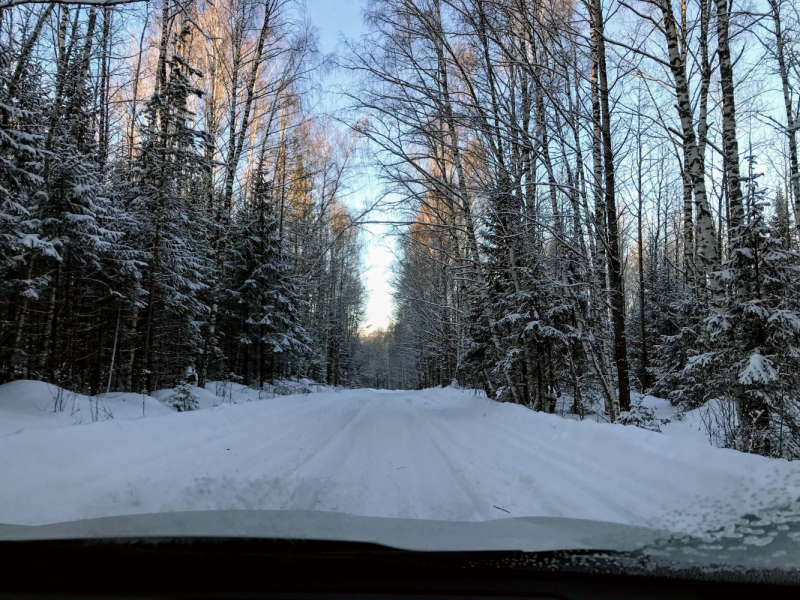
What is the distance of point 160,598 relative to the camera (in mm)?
1701

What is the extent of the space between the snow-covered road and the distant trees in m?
4.05

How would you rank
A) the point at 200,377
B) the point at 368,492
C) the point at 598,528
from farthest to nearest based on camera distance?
1. the point at 200,377
2. the point at 368,492
3. the point at 598,528

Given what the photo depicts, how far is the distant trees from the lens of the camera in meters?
9.23

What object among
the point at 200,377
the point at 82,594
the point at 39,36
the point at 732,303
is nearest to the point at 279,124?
the point at 39,36

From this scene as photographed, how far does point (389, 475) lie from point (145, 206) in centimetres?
1194

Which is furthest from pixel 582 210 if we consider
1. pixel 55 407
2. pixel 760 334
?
pixel 55 407

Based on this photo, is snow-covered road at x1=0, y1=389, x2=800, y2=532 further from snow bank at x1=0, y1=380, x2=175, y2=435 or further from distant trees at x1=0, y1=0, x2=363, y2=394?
distant trees at x1=0, y1=0, x2=363, y2=394

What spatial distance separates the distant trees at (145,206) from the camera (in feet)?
30.3

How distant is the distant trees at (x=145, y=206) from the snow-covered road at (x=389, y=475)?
13.3 ft

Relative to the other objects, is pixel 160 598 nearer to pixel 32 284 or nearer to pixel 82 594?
pixel 82 594

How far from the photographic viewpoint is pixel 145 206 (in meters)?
12.4

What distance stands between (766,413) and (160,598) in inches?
267

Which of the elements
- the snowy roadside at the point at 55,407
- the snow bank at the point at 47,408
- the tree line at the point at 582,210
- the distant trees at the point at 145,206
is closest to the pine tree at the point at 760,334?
the tree line at the point at 582,210

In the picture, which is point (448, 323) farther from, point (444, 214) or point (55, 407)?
point (55, 407)
